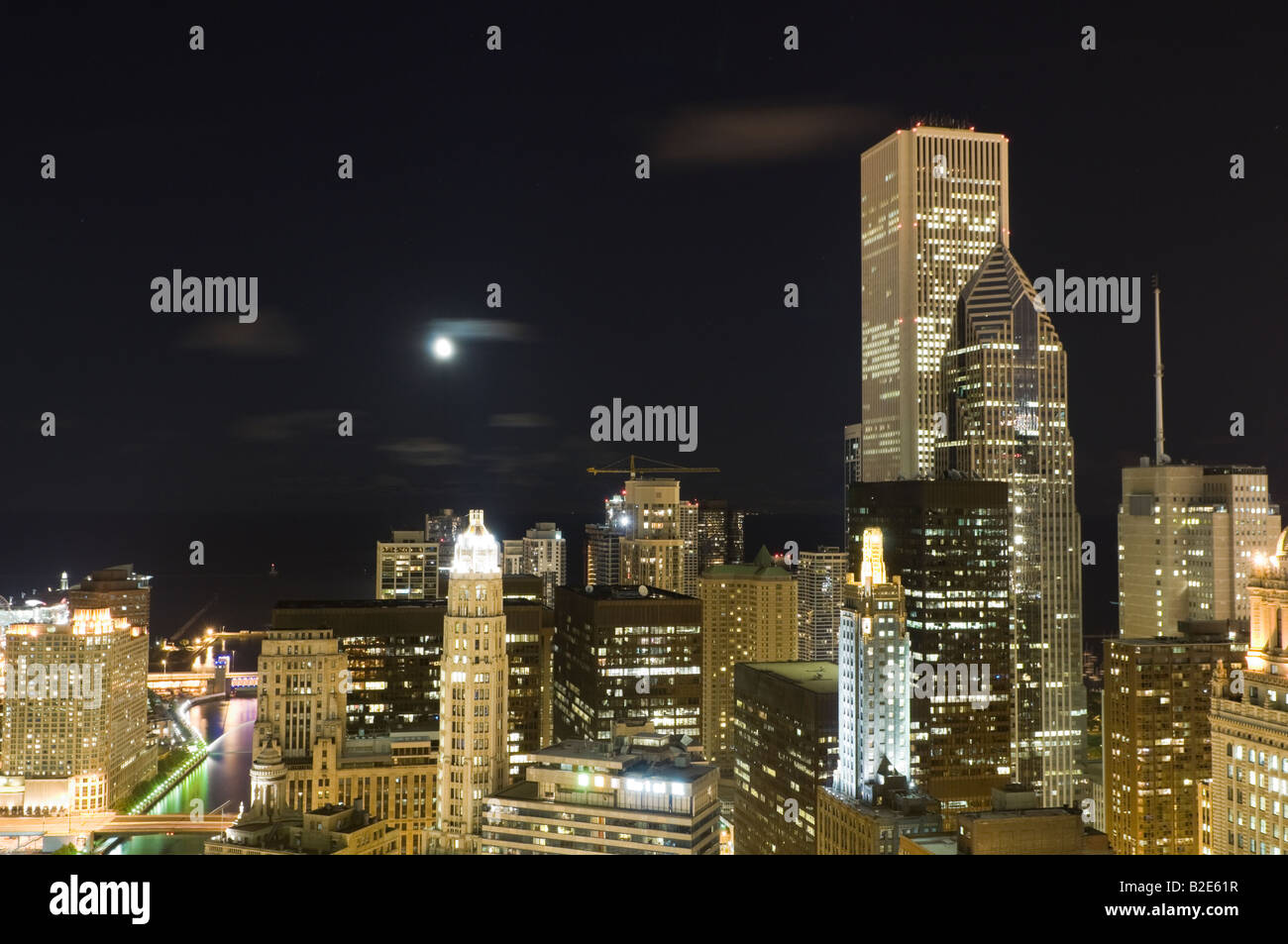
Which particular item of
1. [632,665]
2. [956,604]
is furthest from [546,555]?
[956,604]

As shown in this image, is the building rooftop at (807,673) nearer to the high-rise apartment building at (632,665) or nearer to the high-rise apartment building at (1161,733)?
the high-rise apartment building at (632,665)

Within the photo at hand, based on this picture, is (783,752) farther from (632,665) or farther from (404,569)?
(404,569)

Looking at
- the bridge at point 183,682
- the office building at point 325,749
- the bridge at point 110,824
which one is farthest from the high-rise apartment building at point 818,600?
the bridge at point 183,682

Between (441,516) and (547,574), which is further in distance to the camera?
(547,574)

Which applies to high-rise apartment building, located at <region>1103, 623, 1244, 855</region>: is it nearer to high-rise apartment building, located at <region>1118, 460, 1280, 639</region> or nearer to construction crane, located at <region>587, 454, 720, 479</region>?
high-rise apartment building, located at <region>1118, 460, 1280, 639</region>

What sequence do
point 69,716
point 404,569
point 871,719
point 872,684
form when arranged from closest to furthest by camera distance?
point 871,719 < point 872,684 < point 69,716 < point 404,569
